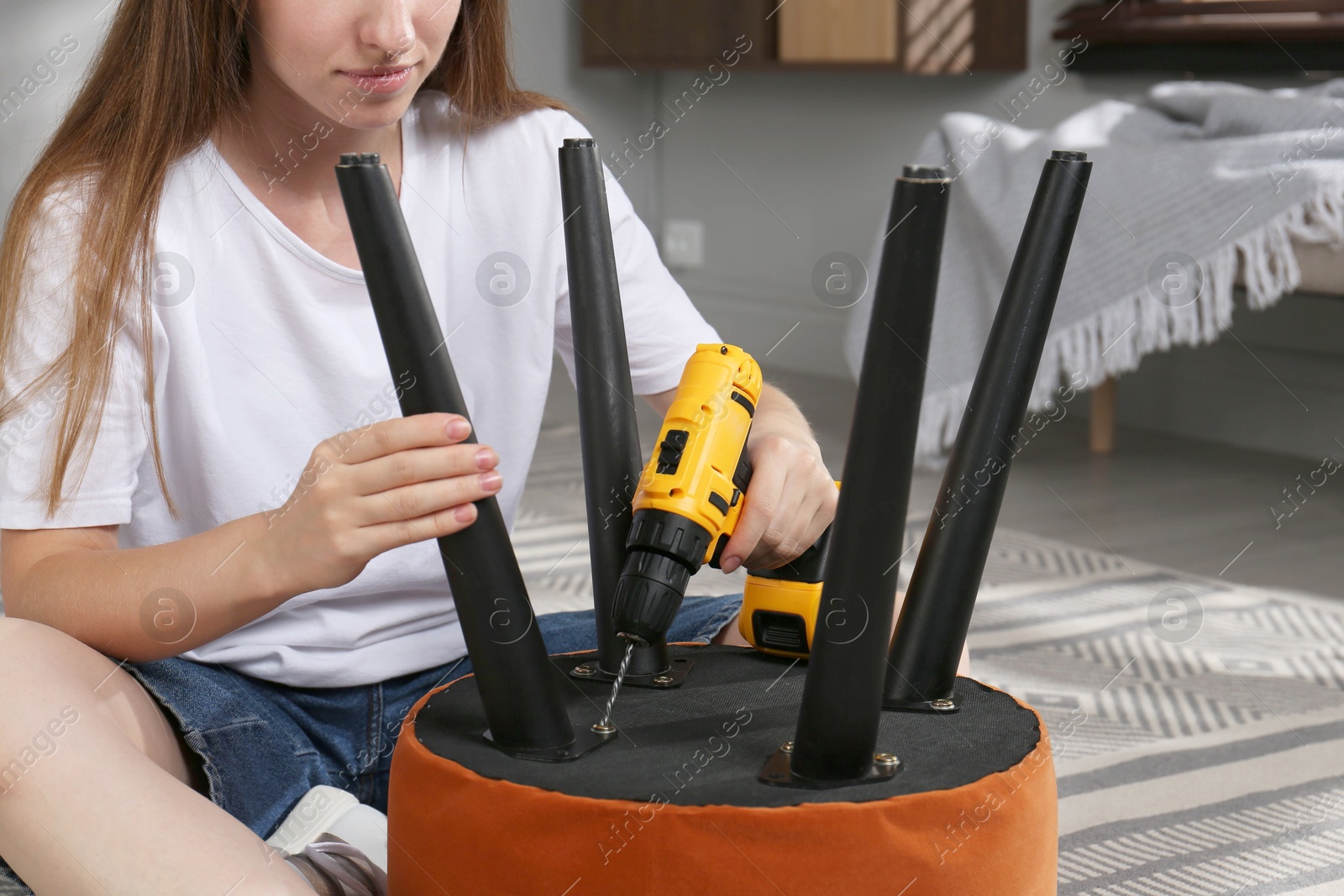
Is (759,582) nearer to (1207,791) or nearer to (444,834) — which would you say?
(444,834)

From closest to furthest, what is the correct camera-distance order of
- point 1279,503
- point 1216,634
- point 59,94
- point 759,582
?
point 759,582, point 1216,634, point 1279,503, point 59,94

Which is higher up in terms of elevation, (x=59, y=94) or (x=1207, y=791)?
(x=59, y=94)

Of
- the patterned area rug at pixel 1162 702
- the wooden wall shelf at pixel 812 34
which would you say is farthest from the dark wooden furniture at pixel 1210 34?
the patterned area rug at pixel 1162 702

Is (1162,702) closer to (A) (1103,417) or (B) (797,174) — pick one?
(A) (1103,417)

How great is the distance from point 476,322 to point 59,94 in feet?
8.01

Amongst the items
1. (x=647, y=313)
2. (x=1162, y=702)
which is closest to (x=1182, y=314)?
(x=1162, y=702)

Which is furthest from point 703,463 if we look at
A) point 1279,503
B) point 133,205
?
point 1279,503

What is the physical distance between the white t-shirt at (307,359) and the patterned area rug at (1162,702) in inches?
17.8

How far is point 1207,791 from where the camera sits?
1062mm

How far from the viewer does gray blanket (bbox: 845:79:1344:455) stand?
5.83 ft

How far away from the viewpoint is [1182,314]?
6.17ft

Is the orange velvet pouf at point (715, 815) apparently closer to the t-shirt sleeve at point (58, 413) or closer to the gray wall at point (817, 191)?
the t-shirt sleeve at point (58, 413)

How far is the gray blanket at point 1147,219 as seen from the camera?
1.78 meters

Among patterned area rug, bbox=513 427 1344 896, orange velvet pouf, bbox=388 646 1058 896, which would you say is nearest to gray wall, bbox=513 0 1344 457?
patterned area rug, bbox=513 427 1344 896
